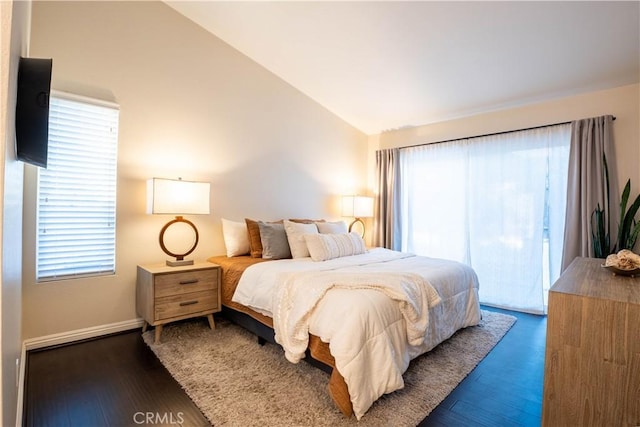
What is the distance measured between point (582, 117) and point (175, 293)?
14.5 ft

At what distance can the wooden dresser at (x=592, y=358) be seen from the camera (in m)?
1.20

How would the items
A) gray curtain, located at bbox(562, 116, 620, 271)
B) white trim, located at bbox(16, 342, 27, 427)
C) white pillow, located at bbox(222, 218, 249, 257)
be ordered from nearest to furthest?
white trim, located at bbox(16, 342, 27, 427) → gray curtain, located at bbox(562, 116, 620, 271) → white pillow, located at bbox(222, 218, 249, 257)

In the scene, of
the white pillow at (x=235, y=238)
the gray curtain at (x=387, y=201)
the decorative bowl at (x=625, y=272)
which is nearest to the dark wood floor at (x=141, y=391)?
the decorative bowl at (x=625, y=272)

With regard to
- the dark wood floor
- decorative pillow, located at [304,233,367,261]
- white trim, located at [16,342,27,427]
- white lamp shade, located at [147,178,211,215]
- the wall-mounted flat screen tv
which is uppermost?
the wall-mounted flat screen tv

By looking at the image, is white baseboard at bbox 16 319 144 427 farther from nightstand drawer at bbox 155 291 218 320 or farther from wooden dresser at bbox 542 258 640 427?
wooden dresser at bbox 542 258 640 427

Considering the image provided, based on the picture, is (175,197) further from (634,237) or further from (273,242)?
(634,237)

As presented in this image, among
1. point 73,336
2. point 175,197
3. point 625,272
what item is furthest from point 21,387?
point 625,272

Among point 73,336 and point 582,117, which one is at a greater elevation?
point 582,117

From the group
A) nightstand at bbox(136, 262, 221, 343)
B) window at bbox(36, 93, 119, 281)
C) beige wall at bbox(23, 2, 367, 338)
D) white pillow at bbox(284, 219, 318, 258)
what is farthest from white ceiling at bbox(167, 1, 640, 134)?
nightstand at bbox(136, 262, 221, 343)

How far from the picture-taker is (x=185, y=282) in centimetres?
268

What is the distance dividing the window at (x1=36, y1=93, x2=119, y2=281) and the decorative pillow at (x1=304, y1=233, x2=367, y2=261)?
5.86 ft

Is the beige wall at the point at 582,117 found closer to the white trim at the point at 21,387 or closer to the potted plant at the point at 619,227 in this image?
the potted plant at the point at 619,227

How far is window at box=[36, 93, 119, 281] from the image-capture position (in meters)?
2.46

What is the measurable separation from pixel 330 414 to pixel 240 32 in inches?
139
